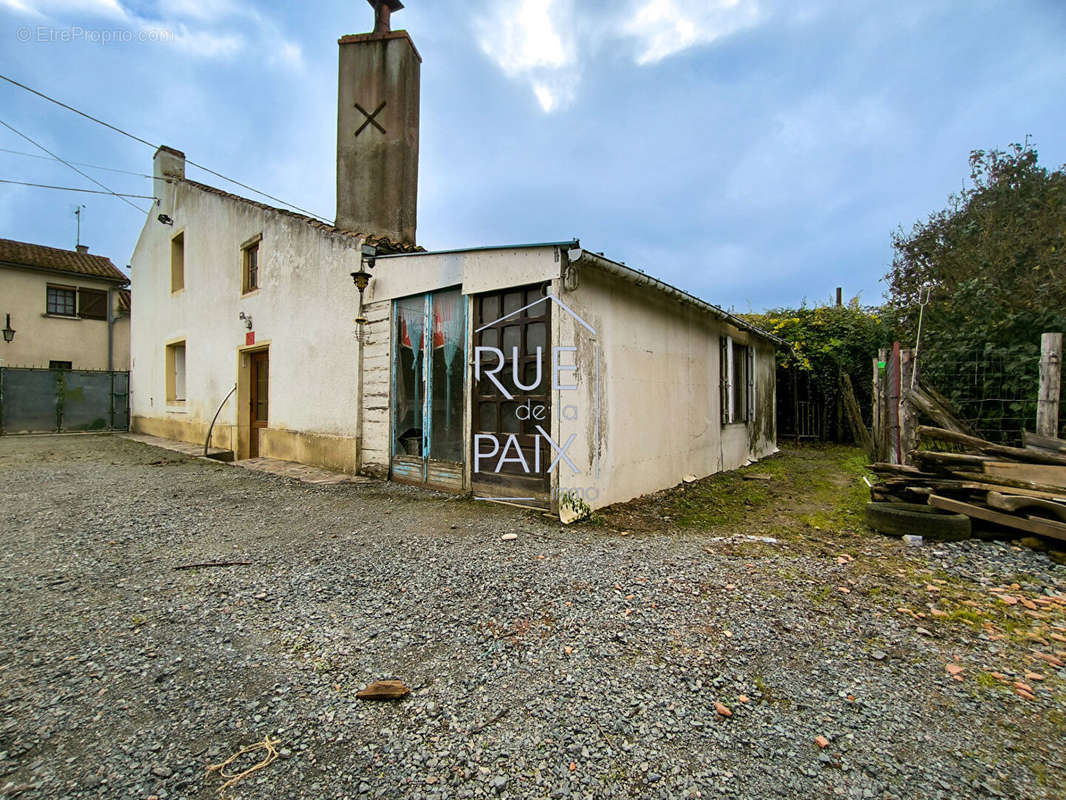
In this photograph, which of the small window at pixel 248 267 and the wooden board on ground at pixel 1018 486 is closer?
the wooden board on ground at pixel 1018 486

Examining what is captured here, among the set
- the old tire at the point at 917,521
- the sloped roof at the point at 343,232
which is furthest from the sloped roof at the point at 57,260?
the old tire at the point at 917,521

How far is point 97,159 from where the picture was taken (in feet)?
34.4

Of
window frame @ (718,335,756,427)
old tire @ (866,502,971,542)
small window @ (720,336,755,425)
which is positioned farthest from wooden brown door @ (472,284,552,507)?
small window @ (720,336,755,425)

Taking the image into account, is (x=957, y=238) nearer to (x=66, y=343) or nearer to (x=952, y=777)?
(x=952, y=777)

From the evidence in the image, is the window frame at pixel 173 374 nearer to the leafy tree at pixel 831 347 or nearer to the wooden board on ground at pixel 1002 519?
the wooden board on ground at pixel 1002 519

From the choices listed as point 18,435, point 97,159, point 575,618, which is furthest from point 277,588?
point 18,435

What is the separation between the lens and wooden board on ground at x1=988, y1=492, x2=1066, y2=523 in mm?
3328

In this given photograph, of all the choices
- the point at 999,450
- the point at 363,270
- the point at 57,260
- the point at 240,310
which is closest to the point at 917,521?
the point at 999,450

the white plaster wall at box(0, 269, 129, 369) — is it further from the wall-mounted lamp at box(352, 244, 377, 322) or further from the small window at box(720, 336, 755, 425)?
the small window at box(720, 336, 755, 425)

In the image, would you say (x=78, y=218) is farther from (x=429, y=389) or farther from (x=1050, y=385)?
(x=1050, y=385)

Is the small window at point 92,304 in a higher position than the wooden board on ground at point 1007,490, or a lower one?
higher

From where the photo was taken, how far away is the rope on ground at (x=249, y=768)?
4.63ft

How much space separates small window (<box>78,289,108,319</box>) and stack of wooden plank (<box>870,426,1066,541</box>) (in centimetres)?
2346

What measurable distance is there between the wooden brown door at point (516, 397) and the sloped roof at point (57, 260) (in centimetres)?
1944
